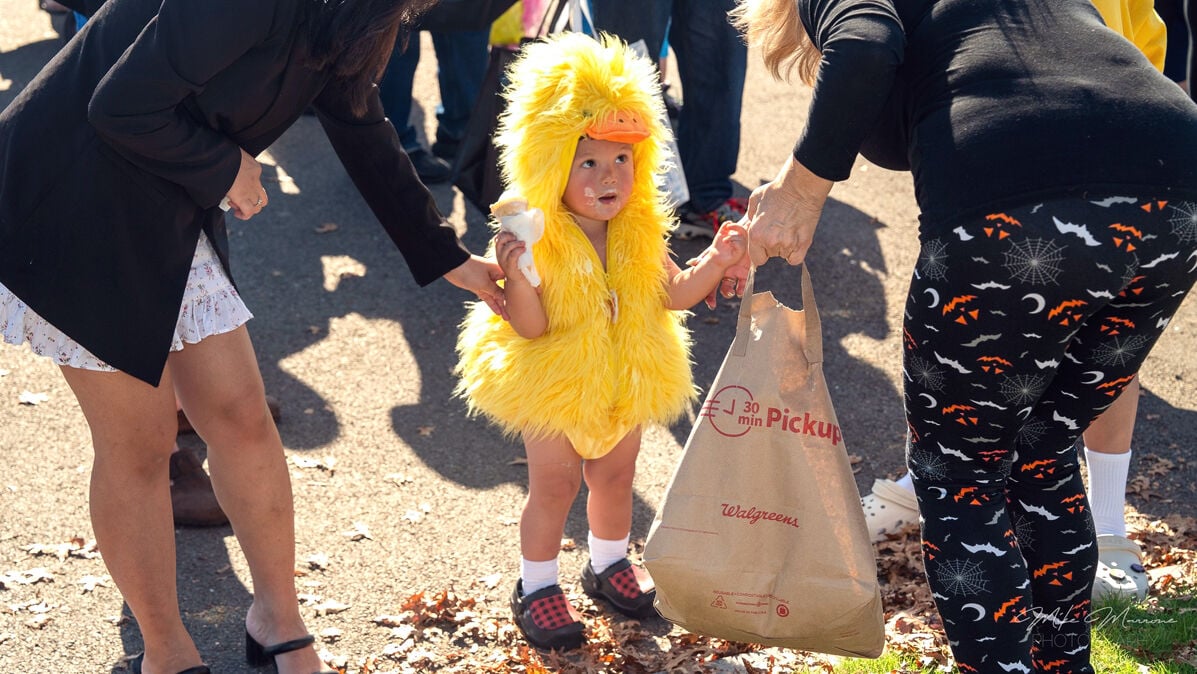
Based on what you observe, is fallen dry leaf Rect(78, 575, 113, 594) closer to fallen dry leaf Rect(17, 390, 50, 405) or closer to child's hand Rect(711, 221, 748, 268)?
fallen dry leaf Rect(17, 390, 50, 405)

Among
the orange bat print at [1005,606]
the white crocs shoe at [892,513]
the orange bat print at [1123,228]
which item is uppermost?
the orange bat print at [1123,228]

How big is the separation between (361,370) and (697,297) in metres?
2.31

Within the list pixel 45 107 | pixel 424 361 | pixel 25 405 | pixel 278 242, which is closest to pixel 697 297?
pixel 45 107

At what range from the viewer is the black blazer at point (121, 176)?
8.49 ft

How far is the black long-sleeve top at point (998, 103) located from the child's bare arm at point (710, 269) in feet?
2.92

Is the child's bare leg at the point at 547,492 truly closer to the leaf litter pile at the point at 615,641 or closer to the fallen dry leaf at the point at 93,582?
the leaf litter pile at the point at 615,641

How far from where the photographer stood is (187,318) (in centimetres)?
284

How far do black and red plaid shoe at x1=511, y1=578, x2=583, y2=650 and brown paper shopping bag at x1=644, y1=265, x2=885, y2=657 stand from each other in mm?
718

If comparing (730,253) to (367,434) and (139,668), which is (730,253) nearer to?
(139,668)

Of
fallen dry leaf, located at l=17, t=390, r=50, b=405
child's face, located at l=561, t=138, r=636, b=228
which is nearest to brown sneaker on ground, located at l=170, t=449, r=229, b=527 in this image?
fallen dry leaf, located at l=17, t=390, r=50, b=405

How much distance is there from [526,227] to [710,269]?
1.78ft

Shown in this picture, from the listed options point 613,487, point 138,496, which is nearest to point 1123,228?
point 613,487

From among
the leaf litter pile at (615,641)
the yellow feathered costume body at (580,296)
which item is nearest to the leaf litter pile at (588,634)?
the leaf litter pile at (615,641)

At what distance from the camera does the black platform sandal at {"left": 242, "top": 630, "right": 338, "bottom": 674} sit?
124 inches
